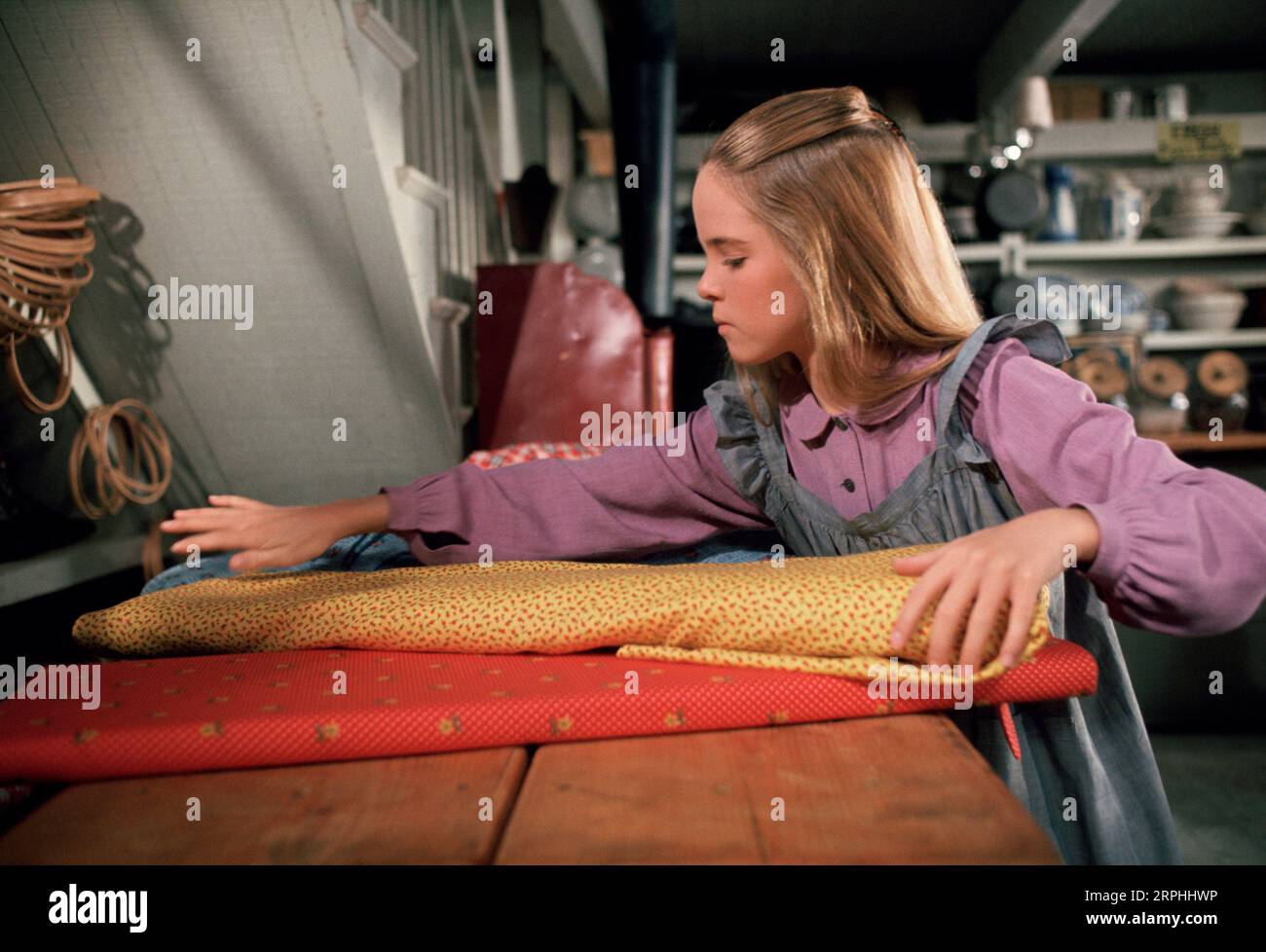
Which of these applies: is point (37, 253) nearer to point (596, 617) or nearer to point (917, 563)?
point (596, 617)

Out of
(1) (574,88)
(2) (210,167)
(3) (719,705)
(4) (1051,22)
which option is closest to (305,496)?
(2) (210,167)

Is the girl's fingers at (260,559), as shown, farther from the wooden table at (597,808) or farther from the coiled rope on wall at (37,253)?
the coiled rope on wall at (37,253)

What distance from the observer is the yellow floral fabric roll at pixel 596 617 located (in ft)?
1.93

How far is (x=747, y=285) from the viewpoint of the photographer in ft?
2.98

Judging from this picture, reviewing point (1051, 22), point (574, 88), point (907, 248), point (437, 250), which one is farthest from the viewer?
point (574, 88)

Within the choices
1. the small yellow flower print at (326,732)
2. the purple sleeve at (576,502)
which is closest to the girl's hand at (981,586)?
the small yellow flower print at (326,732)

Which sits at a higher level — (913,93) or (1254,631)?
(913,93)

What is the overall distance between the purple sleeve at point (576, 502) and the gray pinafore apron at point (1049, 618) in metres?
0.04

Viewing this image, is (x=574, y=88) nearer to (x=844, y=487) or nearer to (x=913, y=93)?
(x=913, y=93)

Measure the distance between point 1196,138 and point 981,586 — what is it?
4071 millimetres

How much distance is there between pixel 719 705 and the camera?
55cm

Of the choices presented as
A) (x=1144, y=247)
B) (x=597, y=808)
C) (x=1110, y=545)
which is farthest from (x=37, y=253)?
(x=1144, y=247)

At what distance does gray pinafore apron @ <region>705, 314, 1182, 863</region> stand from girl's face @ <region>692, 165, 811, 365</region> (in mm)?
146

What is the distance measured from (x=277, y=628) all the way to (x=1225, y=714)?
7.31 feet
